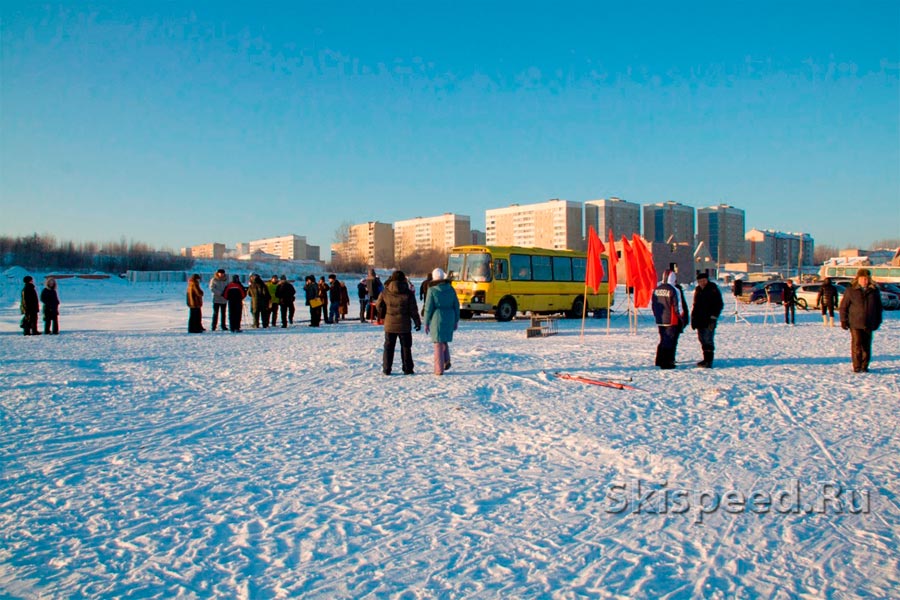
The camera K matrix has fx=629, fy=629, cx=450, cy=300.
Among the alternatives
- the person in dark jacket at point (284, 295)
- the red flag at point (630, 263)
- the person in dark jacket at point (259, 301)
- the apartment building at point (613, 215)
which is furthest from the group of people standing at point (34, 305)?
the apartment building at point (613, 215)

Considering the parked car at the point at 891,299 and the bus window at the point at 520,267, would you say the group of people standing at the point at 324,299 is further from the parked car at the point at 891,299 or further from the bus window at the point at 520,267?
the parked car at the point at 891,299

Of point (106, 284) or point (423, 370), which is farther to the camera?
point (106, 284)

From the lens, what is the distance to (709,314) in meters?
Result: 10.7

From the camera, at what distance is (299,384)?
30.0 ft

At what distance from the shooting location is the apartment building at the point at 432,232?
12544 centimetres

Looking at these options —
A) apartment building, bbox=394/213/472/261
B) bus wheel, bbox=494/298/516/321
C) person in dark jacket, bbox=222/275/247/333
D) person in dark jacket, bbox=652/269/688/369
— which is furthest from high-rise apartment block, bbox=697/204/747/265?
person in dark jacket, bbox=652/269/688/369

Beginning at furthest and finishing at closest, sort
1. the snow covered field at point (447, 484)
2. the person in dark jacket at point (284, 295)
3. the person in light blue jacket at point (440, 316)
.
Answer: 1. the person in dark jacket at point (284, 295)
2. the person in light blue jacket at point (440, 316)
3. the snow covered field at point (447, 484)

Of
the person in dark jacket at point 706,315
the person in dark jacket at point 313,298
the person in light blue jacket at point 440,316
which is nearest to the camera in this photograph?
the person in light blue jacket at point 440,316

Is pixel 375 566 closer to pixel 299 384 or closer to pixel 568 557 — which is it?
pixel 568 557

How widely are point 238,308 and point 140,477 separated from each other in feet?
41.5

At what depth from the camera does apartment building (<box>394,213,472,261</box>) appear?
12544 centimetres

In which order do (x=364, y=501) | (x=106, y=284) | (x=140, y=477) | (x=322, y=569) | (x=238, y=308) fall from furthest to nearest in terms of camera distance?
(x=106, y=284) → (x=238, y=308) → (x=140, y=477) → (x=364, y=501) → (x=322, y=569)

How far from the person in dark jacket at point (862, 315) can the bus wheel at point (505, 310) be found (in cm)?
1179

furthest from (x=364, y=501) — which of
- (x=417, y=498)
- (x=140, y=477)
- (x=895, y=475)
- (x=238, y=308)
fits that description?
(x=238, y=308)
